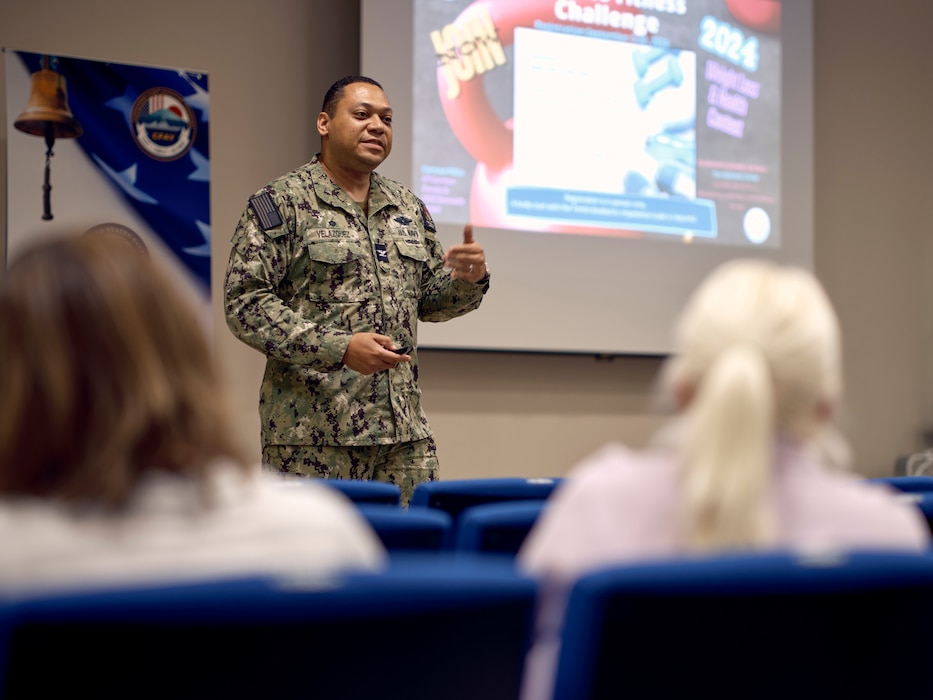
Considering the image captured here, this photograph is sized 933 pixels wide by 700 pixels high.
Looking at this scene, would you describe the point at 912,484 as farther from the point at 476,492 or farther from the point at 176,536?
the point at 176,536

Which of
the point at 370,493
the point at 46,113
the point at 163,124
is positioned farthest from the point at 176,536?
the point at 163,124

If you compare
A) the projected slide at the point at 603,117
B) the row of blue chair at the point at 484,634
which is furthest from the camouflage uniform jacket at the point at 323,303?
the row of blue chair at the point at 484,634

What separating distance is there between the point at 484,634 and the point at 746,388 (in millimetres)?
380

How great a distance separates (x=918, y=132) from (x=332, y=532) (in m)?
5.99

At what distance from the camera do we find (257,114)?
4.82 meters

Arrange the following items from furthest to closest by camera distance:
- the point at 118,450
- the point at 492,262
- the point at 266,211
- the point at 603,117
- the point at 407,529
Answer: the point at 603,117, the point at 492,262, the point at 266,211, the point at 407,529, the point at 118,450

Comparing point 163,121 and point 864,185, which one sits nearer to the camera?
point 163,121

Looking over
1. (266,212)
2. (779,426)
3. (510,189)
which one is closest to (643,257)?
(510,189)

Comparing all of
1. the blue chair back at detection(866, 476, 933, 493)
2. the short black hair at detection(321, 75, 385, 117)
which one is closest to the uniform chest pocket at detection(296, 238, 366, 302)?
the short black hair at detection(321, 75, 385, 117)

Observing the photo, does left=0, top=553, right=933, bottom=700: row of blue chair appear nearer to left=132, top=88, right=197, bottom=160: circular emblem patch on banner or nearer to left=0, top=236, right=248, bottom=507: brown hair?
left=0, top=236, right=248, bottom=507: brown hair

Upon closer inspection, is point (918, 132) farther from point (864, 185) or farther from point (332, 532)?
point (332, 532)

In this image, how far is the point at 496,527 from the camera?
1432mm

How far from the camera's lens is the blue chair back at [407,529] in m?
1.39

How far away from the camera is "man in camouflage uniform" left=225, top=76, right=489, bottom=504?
315 centimetres
